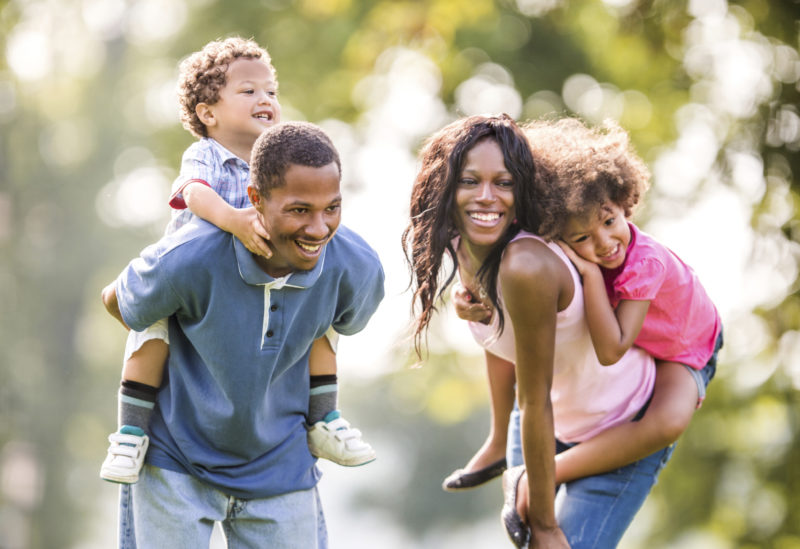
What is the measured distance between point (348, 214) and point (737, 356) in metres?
3.62

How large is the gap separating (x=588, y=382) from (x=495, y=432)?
647mm

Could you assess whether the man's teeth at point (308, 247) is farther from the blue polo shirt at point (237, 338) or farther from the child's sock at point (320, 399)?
the child's sock at point (320, 399)

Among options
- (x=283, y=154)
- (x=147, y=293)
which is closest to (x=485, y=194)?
(x=283, y=154)

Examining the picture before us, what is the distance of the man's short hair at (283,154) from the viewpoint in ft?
8.80

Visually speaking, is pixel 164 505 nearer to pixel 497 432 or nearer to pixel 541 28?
Result: pixel 497 432

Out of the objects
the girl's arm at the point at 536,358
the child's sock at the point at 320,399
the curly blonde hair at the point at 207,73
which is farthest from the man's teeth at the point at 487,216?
the curly blonde hair at the point at 207,73

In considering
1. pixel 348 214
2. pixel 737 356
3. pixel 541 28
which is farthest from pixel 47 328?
pixel 737 356

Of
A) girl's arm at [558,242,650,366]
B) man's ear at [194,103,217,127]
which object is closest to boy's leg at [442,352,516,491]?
girl's arm at [558,242,650,366]

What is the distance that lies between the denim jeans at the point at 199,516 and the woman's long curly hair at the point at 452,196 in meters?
0.82

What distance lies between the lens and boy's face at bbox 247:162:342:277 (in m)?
2.68

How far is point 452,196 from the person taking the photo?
3.12 metres

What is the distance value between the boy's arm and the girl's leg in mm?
1333

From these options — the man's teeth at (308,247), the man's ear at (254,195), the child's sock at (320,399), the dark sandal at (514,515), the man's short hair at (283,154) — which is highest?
the man's short hair at (283,154)

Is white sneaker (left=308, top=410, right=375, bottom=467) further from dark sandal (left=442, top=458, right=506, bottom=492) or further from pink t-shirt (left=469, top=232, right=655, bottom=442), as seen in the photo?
dark sandal (left=442, top=458, right=506, bottom=492)
